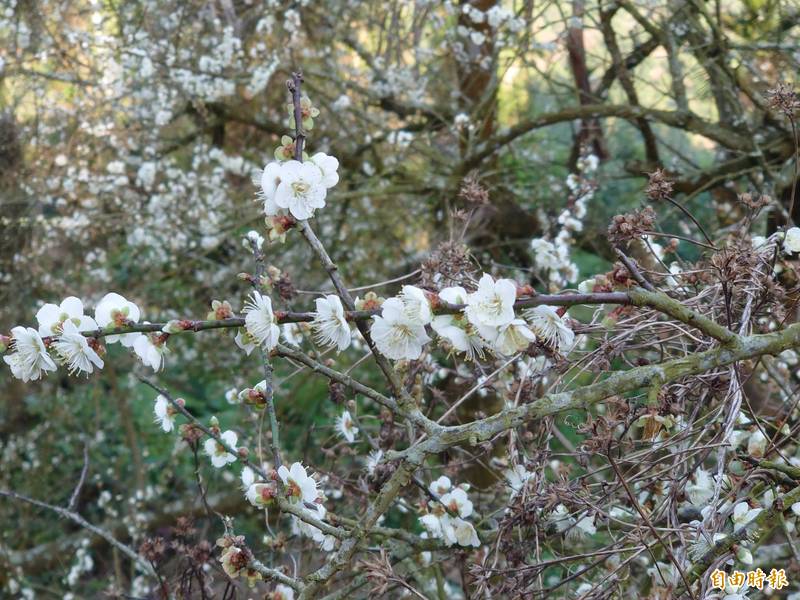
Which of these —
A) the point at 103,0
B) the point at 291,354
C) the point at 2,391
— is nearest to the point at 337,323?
the point at 291,354

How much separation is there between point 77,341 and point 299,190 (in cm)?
48

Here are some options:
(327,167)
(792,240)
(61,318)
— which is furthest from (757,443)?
(61,318)

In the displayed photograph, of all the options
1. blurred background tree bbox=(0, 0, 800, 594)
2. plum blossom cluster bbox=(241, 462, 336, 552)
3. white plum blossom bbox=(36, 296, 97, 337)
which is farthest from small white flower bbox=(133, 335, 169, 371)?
blurred background tree bbox=(0, 0, 800, 594)

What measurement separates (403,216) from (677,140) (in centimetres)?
338

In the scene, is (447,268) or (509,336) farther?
(447,268)

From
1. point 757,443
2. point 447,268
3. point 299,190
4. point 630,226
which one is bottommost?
point 757,443

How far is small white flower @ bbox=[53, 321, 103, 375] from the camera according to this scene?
1.48 m

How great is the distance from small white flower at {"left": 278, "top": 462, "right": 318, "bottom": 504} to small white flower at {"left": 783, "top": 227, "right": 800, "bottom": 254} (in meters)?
1.09

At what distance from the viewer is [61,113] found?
5191 millimetres

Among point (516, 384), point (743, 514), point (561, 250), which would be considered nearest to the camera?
point (743, 514)

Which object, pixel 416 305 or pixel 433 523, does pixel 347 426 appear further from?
pixel 416 305

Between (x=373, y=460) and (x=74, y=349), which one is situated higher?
(x=74, y=349)

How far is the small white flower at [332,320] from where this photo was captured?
4.63 feet

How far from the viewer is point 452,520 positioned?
1.91m
